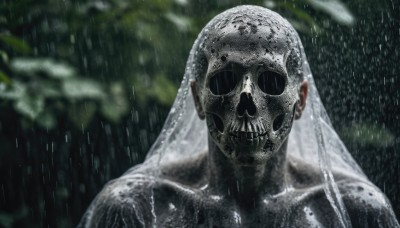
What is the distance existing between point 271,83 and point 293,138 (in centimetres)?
61

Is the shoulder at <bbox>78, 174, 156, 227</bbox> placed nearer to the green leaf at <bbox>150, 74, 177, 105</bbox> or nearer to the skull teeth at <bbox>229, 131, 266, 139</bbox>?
the skull teeth at <bbox>229, 131, 266, 139</bbox>

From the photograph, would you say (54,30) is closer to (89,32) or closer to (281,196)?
(89,32)

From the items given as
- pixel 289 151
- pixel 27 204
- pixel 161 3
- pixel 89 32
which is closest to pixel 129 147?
pixel 27 204

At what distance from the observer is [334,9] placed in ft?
11.4

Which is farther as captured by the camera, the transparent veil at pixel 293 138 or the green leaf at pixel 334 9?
the green leaf at pixel 334 9

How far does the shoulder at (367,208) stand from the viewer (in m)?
2.67

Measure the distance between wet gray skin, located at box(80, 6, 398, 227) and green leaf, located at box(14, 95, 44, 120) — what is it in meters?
0.73

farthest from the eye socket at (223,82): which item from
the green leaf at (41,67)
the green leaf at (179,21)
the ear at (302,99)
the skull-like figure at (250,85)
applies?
the green leaf at (41,67)

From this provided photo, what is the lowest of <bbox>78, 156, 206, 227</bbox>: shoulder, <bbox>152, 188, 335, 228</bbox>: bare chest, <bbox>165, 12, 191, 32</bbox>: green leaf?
<bbox>152, 188, 335, 228</bbox>: bare chest

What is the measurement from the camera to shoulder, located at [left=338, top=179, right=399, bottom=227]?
105 inches

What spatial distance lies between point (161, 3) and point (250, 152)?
1.22 m

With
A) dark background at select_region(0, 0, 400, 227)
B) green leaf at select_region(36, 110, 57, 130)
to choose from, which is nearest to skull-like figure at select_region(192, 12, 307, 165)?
dark background at select_region(0, 0, 400, 227)

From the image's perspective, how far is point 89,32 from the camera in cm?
382

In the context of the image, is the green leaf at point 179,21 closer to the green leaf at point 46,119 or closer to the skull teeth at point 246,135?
the green leaf at point 46,119
